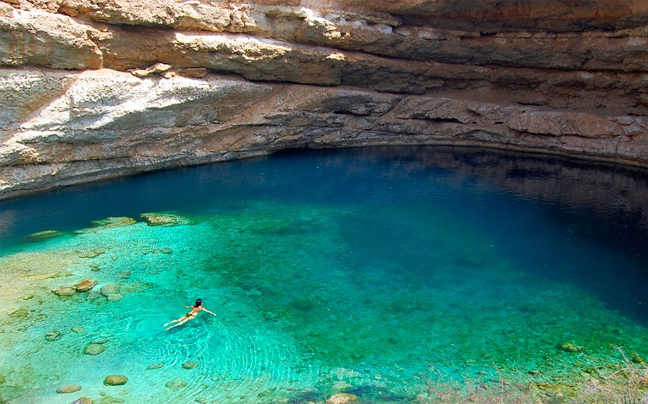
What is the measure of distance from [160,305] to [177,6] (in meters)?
11.1

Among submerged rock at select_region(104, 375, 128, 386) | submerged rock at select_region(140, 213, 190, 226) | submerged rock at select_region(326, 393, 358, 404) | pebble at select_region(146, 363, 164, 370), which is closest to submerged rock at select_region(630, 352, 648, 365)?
submerged rock at select_region(326, 393, 358, 404)

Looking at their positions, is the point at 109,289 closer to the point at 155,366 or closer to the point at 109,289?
the point at 109,289

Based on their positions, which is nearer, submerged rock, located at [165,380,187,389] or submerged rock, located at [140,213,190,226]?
submerged rock, located at [165,380,187,389]

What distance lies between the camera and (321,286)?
1216 centimetres

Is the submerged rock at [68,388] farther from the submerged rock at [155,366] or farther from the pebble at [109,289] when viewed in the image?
the pebble at [109,289]

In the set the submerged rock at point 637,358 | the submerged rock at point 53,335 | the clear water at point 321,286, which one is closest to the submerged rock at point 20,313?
the clear water at point 321,286

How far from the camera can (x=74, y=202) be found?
56.2 ft

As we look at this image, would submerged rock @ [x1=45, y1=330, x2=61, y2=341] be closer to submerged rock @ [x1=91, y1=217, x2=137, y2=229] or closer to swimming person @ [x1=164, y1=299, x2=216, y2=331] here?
swimming person @ [x1=164, y1=299, x2=216, y2=331]

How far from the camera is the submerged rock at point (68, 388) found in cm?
840

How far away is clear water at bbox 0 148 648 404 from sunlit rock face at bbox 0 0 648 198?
215 centimetres

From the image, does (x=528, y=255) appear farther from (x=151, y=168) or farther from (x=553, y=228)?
(x=151, y=168)

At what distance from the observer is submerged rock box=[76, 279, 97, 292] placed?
11.6 m

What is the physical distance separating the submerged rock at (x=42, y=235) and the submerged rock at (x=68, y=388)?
714cm

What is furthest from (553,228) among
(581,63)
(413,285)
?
(581,63)
